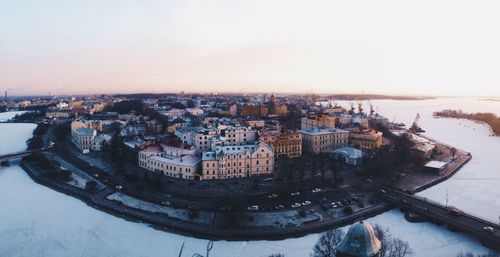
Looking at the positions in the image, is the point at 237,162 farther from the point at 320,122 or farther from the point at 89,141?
the point at 320,122

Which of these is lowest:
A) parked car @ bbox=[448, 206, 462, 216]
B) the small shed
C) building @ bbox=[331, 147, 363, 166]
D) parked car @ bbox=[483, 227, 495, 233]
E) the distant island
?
parked car @ bbox=[483, 227, 495, 233]

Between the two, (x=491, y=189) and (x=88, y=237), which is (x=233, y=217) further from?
(x=491, y=189)

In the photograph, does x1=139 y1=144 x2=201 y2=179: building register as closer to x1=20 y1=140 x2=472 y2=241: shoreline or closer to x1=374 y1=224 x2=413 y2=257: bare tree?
x1=20 y1=140 x2=472 y2=241: shoreline

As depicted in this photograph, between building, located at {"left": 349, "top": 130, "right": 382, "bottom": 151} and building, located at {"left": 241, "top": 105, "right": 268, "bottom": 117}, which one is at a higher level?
building, located at {"left": 241, "top": 105, "right": 268, "bottom": 117}

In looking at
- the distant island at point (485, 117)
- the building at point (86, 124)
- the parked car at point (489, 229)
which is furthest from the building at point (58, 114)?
the distant island at point (485, 117)

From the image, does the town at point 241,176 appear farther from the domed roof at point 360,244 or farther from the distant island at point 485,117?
the distant island at point 485,117

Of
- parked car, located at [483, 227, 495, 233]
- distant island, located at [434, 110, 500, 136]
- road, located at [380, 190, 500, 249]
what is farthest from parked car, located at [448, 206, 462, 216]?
distant island, located at [434, 110, 500, 136]
